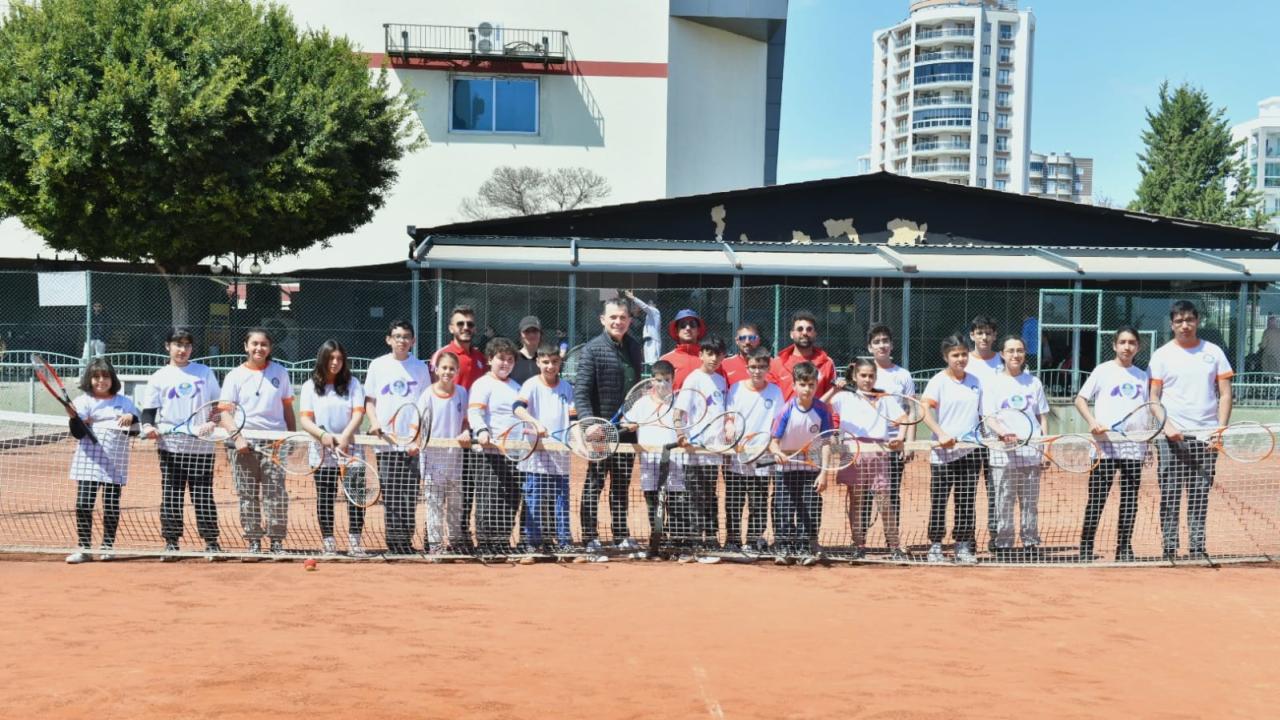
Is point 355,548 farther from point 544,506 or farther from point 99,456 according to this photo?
point 99,456

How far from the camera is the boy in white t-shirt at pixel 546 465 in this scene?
8.62 metres

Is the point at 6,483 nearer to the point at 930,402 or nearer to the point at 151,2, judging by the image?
the point at 930,402

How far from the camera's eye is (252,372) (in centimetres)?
870

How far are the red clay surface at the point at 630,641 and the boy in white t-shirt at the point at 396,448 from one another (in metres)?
0.47

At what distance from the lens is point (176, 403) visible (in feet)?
28.1

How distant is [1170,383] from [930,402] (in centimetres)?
186

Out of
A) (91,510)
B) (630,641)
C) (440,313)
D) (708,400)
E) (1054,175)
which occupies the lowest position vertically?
(630,641)

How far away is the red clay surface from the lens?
5410 millimetres

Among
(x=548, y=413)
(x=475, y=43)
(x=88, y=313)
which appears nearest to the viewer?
(x=548, y=413)

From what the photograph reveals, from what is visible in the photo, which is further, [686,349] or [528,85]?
[528,85]

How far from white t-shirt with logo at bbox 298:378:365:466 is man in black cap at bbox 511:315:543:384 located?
4.57ft

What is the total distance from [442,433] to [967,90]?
10985cm

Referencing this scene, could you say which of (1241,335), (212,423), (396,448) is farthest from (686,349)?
(1241,335)

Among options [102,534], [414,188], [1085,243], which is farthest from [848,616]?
[414,188]
